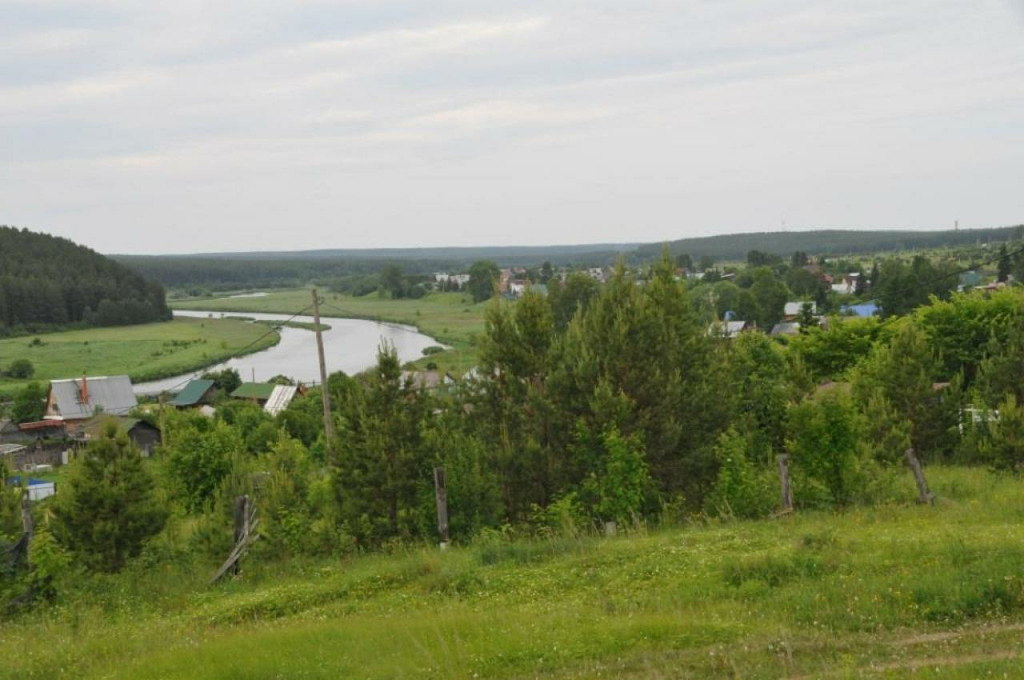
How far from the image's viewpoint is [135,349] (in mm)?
100250

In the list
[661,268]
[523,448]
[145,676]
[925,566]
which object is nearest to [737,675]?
[925,566]

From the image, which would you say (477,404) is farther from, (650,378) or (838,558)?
(838,558)

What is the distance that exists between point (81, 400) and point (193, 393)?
6.58 m

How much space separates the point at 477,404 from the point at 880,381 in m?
11.4

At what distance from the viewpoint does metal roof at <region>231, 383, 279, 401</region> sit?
193 ft

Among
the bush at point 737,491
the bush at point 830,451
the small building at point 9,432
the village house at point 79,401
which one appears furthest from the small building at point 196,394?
the bush at point 830,451

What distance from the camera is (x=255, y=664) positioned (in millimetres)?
8734

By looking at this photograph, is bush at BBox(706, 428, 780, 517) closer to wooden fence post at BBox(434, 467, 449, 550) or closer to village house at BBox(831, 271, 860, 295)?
wooden fence post at BBox(434, 467, 449, 550)

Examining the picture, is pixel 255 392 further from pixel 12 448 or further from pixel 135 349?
pixel 135 349

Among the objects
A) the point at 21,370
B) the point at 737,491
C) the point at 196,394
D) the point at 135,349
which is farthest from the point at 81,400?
the point at 737,491

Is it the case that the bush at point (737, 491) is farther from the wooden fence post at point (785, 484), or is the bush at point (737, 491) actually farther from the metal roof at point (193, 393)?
the metal roof at point (193, 393)

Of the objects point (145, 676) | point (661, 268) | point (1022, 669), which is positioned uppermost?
point (661, 268)

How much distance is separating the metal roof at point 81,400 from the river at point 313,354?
864 centimetres

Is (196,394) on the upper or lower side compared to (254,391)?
lower
